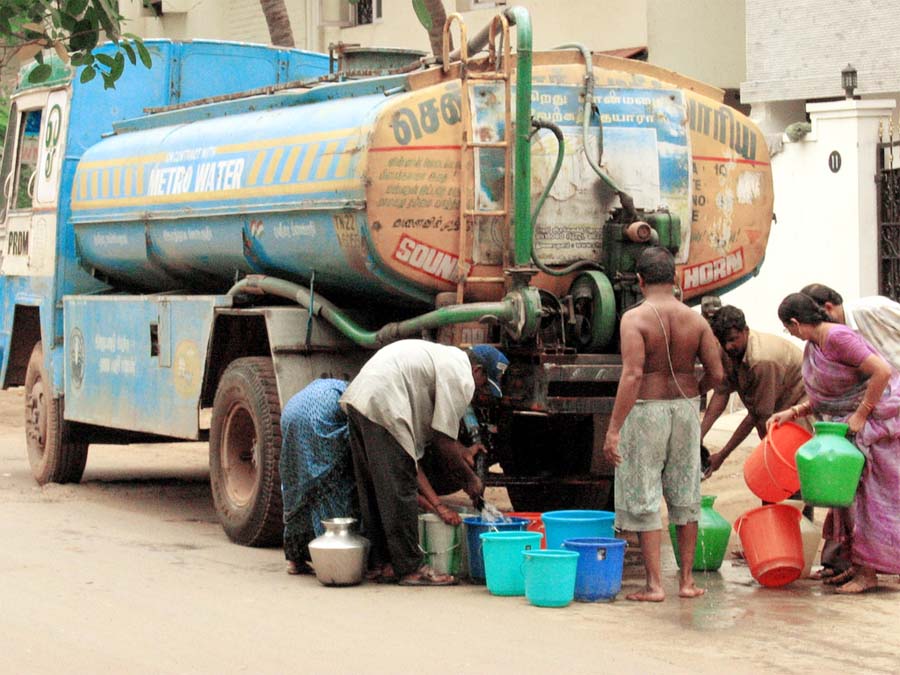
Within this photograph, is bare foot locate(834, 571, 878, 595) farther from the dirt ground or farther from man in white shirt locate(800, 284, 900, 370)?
man in white shirt locate(800, 284, 900, 370)

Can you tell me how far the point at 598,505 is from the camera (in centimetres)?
1045

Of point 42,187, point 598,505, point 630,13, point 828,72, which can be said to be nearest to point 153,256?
point 42,187

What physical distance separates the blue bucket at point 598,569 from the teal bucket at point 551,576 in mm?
120

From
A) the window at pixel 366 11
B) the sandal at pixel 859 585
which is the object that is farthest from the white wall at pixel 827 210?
the window at pixel 366 11

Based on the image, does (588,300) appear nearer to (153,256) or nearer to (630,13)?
(153,256)

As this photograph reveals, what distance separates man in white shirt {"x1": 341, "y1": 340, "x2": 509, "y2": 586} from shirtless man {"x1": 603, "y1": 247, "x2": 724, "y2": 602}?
74 cm

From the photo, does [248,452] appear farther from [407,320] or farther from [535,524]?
[535,524]

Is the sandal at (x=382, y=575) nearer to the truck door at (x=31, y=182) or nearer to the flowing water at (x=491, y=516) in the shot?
the flowing water at (x=491, y=516)

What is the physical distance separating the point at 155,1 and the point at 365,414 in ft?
65.4

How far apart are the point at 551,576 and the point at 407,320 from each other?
2.11 m

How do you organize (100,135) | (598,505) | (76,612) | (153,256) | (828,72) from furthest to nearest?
(828,72), (100,135), (153,256), (598,505), (76,612)

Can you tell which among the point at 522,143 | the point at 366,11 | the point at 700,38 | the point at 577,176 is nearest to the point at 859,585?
the point at 577,176

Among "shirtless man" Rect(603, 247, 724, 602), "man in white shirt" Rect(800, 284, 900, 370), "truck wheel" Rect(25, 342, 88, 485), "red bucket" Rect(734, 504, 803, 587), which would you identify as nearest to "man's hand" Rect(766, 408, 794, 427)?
"red bucket" Rect(734, 504, 803, 587)

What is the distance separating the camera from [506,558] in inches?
313
